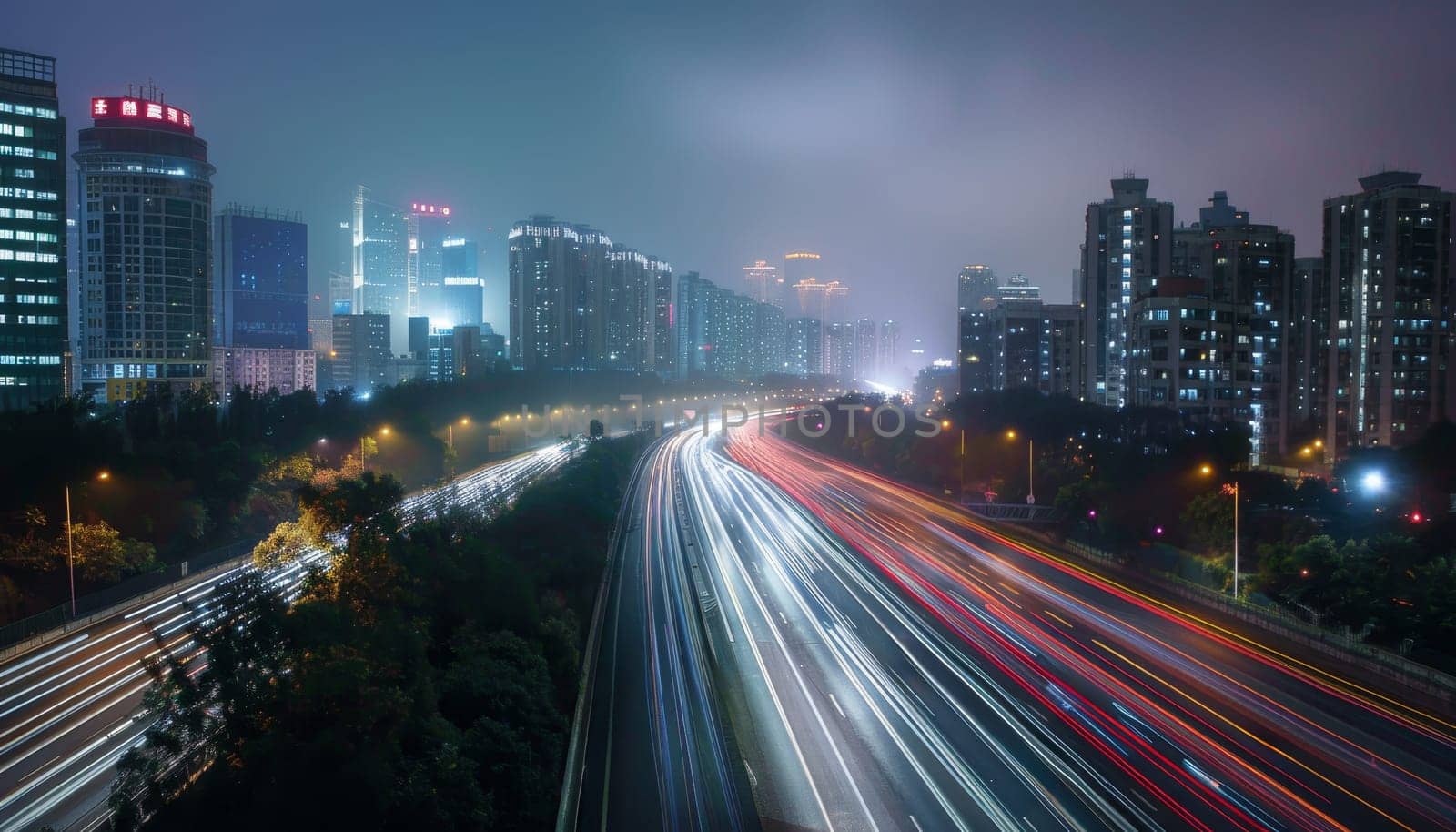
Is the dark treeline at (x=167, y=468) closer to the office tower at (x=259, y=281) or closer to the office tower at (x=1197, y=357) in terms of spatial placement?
the office tower at (x=1197, y=357)

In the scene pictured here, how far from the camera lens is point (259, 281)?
8638 cm

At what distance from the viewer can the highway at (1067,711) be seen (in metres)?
8.60

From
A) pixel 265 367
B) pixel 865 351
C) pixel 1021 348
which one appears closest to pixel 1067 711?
pixel 1021 348

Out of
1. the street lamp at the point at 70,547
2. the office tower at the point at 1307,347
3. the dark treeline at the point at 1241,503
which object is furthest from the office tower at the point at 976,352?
the street lamp at the point at 70,547

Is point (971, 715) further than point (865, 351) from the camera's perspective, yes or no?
No

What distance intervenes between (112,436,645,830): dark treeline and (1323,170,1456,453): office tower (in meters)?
34.3

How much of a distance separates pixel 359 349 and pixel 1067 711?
113 m

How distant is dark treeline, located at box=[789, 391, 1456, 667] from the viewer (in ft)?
45.4

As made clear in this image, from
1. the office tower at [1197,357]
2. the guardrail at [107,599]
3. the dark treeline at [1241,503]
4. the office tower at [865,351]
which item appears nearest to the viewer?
the guardrail at [107,599]

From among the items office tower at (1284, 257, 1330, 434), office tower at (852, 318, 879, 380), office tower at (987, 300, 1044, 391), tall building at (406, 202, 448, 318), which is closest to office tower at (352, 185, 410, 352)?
tall building at (406, 202, 448, 318)

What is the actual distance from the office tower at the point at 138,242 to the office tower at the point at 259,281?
19764mm

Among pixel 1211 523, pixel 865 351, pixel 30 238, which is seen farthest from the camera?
pixel 865 351

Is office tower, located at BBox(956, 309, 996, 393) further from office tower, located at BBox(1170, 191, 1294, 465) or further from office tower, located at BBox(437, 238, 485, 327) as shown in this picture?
office tower, located at BBox(437, 238, 485, 327)

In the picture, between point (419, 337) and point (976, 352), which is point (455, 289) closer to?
point (419, 337)
